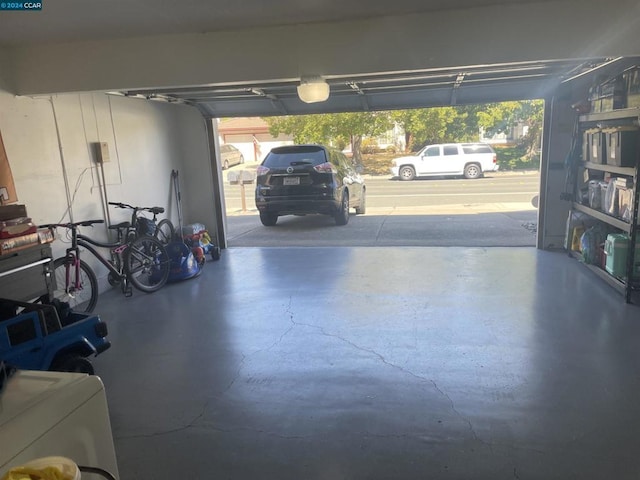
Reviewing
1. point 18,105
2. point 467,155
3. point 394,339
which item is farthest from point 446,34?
point 467,155

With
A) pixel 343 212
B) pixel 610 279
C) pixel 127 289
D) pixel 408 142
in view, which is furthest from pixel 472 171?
pixel 127 289

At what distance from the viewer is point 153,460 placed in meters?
2.35

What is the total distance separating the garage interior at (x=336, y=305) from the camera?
2426 mm

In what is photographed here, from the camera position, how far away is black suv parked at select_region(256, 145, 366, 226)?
27.0 feet

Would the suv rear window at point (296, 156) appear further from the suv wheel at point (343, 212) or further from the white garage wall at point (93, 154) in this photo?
the white garage wall at point (93, 154)

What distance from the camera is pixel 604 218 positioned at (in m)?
4.89

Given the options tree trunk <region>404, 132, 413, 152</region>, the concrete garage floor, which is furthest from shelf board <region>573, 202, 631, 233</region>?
tree trunk <region>404, 132, 413, 152</region>

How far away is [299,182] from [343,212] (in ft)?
3.84

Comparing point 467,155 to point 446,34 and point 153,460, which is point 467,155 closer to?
point 446,34

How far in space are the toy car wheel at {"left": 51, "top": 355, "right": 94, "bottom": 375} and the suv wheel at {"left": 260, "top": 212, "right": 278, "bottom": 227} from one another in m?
6.15

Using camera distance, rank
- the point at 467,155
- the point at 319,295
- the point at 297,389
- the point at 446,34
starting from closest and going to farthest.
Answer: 1. the point at 297,389
2. the point at 446,34
3. the point at 319,295
4. the point at 467,155

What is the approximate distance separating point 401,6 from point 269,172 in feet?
17.2

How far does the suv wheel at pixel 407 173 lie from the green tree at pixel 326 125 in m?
2.09

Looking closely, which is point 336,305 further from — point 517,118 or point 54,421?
point 517,118
